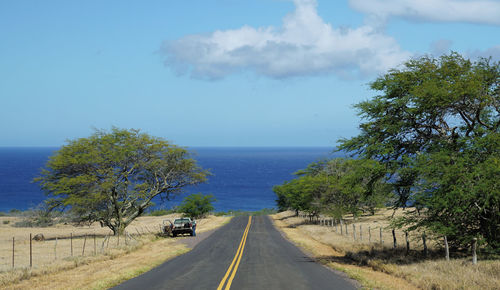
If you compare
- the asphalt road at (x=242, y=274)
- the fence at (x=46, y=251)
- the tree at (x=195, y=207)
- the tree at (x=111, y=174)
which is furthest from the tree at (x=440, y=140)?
the tree at (x=195, y=207)

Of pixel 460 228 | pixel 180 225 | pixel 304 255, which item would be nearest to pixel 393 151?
pixel 460 228

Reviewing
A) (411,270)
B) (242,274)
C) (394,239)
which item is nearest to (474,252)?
(411,270)

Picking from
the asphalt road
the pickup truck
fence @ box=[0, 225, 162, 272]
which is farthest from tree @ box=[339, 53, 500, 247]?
the pickup truck

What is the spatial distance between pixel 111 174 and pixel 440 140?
30.9 meters

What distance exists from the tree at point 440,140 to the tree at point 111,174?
2567cm

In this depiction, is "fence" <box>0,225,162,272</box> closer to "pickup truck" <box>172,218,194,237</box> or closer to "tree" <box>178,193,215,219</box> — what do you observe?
"pickup truck" <box>172,218,194,237</box>

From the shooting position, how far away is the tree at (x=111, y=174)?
133ft

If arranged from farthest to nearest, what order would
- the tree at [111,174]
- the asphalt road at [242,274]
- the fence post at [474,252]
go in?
1. the tree at [111,174]
2. the fence post at [474,252]
3. the asphalt road at [242,274]

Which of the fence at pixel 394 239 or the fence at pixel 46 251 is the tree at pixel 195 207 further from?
the fence at pixel 46 251

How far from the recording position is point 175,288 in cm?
1431

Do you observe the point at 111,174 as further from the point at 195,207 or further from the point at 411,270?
the point at 195,207

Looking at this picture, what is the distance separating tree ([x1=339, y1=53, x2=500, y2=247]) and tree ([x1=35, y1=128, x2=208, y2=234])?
1011 inches

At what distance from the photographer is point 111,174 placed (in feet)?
137

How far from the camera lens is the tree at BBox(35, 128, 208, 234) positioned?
40.5 metres
